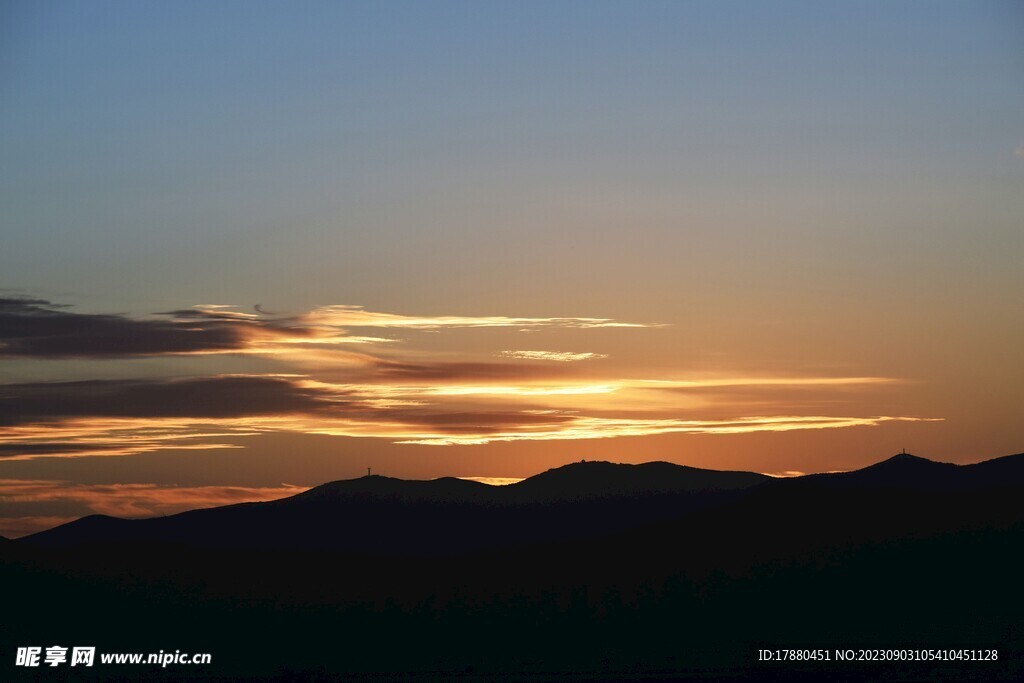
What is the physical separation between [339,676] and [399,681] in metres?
10.1

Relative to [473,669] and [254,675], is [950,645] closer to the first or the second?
[473,669]

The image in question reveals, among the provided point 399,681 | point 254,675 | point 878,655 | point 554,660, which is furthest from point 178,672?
point 878,655

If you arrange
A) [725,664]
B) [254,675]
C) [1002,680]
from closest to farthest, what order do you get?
[1002,680], [254,675], [725,664]

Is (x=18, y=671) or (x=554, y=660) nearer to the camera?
(x=18, y=671)

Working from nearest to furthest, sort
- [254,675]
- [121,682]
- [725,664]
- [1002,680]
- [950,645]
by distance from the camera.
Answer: [1002,680] < [121,682] < [254,675] < [725,664] < [950,645]

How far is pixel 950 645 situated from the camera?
644 ft

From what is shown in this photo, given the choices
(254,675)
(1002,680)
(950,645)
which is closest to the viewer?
(1002,680)

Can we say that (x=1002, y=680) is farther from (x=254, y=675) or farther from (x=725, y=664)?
(x=254, y=675)

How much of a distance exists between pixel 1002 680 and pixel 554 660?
247ft

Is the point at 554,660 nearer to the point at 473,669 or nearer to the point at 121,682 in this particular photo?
the point at 473,669

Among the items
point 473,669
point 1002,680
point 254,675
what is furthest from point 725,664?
point 254,675

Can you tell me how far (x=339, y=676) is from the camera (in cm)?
16200

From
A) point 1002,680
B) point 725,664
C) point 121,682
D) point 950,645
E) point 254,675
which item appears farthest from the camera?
point 950,645

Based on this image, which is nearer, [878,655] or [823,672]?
[823,672]
